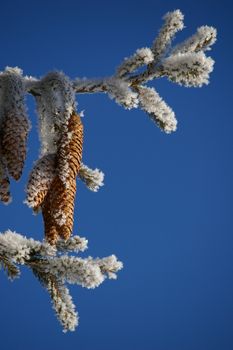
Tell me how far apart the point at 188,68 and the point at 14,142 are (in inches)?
33.8

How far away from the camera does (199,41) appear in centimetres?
227

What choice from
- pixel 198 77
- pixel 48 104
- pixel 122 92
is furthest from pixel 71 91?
pixel 198 77

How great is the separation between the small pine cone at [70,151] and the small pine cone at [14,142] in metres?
0.16

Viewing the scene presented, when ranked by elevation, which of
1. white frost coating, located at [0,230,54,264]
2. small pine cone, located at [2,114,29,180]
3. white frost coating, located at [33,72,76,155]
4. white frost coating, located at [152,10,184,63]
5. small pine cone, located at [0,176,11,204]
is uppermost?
white frost coating, located at [152,10,184,63]

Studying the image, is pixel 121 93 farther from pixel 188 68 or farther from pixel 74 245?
pixel 74 245

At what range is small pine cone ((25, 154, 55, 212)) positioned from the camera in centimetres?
173

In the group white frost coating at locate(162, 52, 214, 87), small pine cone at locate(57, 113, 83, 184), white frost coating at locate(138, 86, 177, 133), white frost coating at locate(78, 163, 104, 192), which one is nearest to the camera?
small pine cone at locate(57, 113, 83, 184)

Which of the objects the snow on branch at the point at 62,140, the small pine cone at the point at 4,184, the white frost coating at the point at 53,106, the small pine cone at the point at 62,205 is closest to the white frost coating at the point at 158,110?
the snow on branch at the point at 62,140

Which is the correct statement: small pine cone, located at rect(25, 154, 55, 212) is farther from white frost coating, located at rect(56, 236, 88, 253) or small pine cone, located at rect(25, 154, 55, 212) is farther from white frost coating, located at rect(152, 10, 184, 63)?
white frost coating, located at rect(152, 10, 184, 63)

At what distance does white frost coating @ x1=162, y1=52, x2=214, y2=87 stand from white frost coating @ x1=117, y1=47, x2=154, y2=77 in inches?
4.2

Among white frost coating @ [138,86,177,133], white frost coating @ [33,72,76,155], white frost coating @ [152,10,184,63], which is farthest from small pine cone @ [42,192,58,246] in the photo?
white frost coating @ [152,10,184,63]

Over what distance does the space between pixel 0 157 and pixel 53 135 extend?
0.26 m

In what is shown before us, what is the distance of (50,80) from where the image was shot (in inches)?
78.4

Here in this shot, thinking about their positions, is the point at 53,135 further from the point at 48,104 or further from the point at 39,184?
the point at 39,184
